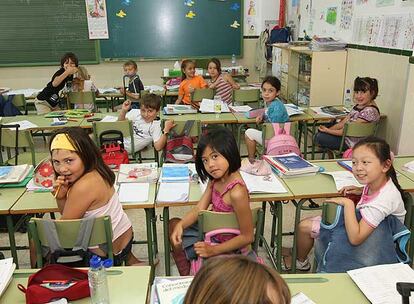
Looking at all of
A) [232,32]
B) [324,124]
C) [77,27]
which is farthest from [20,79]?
[324,124]

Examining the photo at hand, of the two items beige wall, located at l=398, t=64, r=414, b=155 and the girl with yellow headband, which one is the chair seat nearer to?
the girl with yellow headband

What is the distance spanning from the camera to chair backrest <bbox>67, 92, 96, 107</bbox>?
534 centimetres

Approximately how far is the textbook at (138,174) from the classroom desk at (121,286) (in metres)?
1.08

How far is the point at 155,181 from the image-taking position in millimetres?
2660

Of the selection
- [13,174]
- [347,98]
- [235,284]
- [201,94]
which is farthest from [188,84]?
[235,284]

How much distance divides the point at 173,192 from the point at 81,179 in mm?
611

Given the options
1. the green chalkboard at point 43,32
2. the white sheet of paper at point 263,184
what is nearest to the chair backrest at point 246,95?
the white sheet of paper at point 263,184

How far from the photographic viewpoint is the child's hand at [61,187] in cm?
210

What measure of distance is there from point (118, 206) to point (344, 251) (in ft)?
3.99

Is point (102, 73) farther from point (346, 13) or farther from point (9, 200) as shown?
point (9, 200)

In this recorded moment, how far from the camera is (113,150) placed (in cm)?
336

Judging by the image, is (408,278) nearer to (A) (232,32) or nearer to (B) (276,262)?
(B) (276,262)

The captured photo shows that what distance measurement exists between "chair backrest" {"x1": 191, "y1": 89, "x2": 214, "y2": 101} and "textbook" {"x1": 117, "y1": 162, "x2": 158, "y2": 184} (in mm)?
2544

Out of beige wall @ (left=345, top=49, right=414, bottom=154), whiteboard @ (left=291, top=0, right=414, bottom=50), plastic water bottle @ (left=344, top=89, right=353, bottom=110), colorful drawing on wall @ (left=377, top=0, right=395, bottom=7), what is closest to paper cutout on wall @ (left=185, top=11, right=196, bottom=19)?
whiteboard @ (left=291, top=0, right=414, bottom=50)
